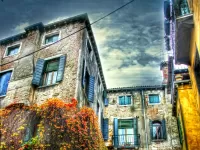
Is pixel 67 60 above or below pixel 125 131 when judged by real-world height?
above

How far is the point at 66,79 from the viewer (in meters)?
13.2

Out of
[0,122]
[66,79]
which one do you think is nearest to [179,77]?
[66,79]

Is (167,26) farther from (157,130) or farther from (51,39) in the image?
(157,130)

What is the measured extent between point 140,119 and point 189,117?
10.8m

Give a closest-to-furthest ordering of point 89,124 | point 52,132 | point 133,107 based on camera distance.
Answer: point 52,132 → point 89,124 → point 133,107

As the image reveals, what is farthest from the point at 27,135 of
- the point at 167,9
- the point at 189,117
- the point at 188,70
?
the point at 167,9

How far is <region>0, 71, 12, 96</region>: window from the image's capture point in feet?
48.6

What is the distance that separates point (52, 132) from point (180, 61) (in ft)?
21.5

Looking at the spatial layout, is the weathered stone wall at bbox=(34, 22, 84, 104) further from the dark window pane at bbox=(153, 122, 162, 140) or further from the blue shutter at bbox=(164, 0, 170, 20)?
the dark window pane at bbox=(153, 122, 162, 140)

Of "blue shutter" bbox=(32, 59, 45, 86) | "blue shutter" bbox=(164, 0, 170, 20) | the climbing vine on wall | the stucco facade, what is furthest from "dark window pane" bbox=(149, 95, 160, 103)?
"blue shutter" bbox=(32, 59, 45, 86)

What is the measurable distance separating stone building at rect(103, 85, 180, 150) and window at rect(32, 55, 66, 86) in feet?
25.9

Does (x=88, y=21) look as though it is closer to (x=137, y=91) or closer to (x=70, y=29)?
(x=70, y=29)

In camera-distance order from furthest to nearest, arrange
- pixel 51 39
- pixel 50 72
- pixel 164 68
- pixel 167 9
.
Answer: pixel 164 68
pixel 51 39
pixel 50 72
pixel 167 9

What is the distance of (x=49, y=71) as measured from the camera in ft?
47.0
